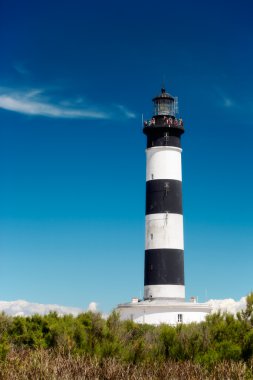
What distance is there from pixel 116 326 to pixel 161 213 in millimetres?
10992

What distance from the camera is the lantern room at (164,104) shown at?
37.7 metres

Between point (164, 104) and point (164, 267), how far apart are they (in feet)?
34.5

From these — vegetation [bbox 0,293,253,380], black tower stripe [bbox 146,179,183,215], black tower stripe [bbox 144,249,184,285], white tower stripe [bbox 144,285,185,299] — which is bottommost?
vegetation [bbox 0,293,253,380]

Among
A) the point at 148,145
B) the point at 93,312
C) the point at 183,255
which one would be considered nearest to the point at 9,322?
the point at 93,312

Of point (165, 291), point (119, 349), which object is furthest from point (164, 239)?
Result: point (119, 349)

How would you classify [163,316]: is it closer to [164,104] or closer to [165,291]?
[165,291]

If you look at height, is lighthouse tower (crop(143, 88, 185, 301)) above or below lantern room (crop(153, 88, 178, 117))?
below

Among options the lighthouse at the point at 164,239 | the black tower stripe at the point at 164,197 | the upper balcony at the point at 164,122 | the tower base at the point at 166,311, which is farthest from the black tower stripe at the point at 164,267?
the upper balcony at the point at 164,122

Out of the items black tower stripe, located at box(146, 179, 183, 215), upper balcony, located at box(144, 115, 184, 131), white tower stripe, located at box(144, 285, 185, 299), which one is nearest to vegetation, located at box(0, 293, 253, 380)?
white tower stripe, located at box(144, 285, 185, 299)

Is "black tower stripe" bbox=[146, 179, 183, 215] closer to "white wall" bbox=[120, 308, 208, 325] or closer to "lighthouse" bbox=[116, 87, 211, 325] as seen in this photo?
"lighthouse" bbox=[116, 87, 211, 325]

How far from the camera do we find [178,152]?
36.2 meters

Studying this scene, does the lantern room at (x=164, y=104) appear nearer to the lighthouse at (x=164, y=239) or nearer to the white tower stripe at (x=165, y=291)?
the lighthouse at (x=164, y=239)

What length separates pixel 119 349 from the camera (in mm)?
20578

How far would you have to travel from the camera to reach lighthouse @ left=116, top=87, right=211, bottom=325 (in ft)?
109
